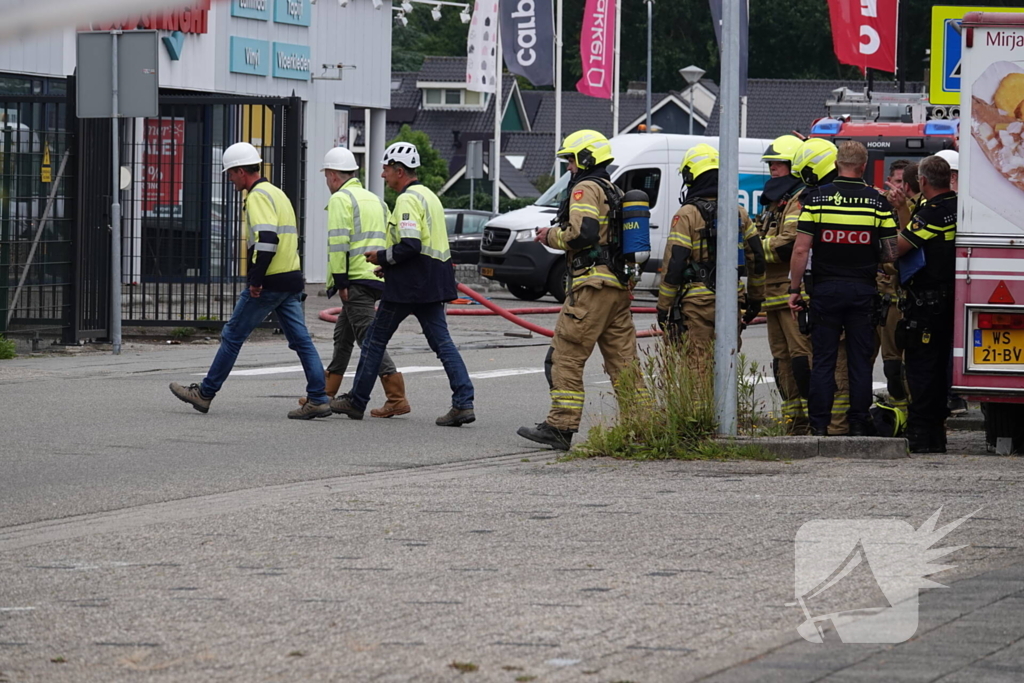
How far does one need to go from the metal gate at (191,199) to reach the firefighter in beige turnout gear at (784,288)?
7.65 metres

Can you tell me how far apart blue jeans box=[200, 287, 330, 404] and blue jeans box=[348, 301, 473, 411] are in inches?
12.2

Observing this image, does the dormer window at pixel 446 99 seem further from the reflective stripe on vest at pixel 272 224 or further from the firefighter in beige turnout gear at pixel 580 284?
the firefighter in beige turnout gear at pixel 580 284

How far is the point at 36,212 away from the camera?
1655 centimetres

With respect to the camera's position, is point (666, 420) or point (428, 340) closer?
point (666, 420)

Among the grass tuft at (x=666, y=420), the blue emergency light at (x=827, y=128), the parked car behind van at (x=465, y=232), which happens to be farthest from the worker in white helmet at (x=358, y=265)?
the parked car behind van at (x=465, y=232)

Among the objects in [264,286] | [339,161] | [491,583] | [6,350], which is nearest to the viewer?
[491,583]

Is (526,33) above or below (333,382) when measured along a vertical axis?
above

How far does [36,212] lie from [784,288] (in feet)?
28.1

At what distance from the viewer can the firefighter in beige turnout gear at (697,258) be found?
34.2 ft

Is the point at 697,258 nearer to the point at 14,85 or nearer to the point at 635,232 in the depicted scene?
the point at 635,232

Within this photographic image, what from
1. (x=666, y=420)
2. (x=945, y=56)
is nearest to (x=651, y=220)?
(x=945, y=56)

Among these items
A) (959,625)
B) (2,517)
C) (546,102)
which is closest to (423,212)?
(2,517)

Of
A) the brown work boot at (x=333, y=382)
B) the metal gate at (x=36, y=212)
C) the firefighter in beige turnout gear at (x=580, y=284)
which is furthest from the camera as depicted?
the metal gate at (x=36, y=212)

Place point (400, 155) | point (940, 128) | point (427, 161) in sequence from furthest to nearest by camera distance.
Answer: point (427, 161)
point (940, 128)
point (400, 155)
